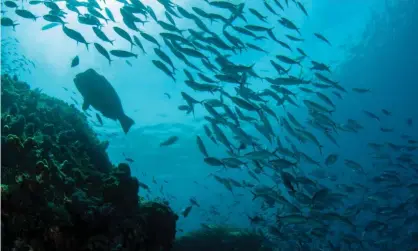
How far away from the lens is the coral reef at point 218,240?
9406mm

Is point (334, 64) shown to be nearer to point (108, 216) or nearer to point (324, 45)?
point (324, 45)

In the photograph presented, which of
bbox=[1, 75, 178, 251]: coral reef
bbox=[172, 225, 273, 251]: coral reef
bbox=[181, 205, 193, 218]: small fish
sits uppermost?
bbox=[1, 75, 178, 251]: coral reef

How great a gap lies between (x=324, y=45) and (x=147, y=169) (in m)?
33.6

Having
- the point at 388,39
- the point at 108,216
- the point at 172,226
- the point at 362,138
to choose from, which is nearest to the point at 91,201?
the point at 108,216

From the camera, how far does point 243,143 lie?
9133 mm

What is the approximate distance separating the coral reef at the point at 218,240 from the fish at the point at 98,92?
4533 mm

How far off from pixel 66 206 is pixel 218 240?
21.8ft

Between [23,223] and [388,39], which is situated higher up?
[388,39]

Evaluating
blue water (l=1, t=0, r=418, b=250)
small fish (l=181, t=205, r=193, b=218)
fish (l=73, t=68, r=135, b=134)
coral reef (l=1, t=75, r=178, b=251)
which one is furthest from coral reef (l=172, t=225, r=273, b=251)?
blue water (l=1, t=0, r=418, b=250)

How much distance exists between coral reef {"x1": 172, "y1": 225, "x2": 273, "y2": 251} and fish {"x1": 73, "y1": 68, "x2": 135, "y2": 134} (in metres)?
4.53

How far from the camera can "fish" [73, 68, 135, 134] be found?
29.0 ft

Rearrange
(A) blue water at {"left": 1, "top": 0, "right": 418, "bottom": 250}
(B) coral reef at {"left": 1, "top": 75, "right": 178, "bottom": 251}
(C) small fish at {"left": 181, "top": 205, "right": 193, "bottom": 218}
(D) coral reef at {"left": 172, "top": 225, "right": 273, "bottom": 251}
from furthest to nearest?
(A) blue water at {"left": 1, "top": 0, "right": 418, "bottom": 250} < (D) coral reef at {"left": 172, "top": 225, "right": 273, "bottom": 251} < (C) small fish at {"left": 181, "top": 205, "right": 193, "bottom": 218} < (B) coral reef at {"left": 1, "top": 75, "right": 178, "bottom": 251}

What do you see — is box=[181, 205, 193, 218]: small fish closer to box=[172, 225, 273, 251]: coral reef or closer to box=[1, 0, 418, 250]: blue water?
box=[172, 225, 273, 251]: coral reef

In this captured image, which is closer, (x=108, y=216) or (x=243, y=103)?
(x=108, y=216)
